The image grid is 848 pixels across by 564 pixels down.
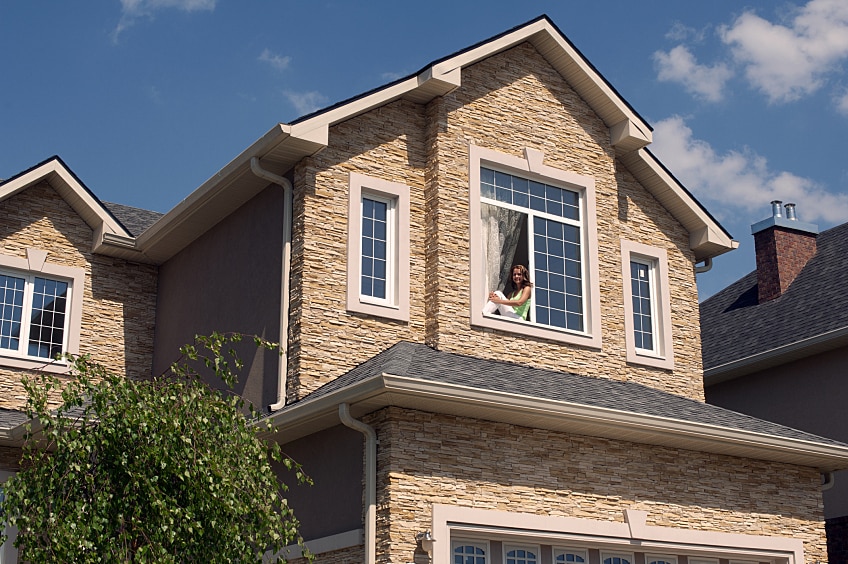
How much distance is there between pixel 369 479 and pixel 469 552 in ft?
4.63

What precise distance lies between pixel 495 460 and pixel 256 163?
5181 millimetres

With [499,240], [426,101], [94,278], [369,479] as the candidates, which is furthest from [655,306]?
[94,278]

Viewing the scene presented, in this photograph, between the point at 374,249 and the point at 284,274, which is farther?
the point at 374,249

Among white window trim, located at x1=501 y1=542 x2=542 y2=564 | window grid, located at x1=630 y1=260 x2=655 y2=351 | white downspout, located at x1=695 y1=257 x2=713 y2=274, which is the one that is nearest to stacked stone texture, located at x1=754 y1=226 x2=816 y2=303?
white downspout, located at x1=695 y1=257 x2=713 y2=274

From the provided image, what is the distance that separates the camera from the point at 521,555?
12.2 meters

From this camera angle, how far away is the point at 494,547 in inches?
472

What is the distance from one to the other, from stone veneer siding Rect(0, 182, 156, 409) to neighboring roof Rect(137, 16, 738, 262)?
0.71 meters

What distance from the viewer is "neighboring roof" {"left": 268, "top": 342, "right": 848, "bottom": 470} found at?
11438mm

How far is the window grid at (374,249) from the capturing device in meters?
14.2

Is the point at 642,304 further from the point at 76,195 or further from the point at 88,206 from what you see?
the point at 76,195

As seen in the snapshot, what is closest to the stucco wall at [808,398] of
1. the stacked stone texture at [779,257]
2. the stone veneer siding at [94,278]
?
the stacked stone texture at [779,257]

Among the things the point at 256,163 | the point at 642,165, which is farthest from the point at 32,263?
the point at 642,165

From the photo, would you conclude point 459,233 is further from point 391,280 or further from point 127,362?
point 127,362

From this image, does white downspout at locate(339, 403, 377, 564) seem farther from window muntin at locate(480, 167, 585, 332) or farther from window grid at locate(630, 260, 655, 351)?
window grid at locate(630, 260, 655, 351)
